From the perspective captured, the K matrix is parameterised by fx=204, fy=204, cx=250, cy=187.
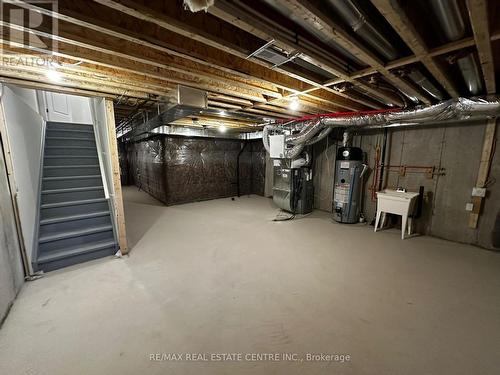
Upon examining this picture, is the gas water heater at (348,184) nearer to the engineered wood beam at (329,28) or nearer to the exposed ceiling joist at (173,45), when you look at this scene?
the exposed ceiling joist at (173,45)

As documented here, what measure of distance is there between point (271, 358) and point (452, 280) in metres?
2.21

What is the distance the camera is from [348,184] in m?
3.88

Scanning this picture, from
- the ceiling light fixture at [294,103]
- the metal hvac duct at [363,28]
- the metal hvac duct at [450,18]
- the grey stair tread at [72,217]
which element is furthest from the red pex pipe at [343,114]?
the grey stair tread at [72,217]

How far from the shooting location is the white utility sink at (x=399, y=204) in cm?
320

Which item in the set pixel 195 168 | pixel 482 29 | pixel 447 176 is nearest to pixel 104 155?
pixel 195 168

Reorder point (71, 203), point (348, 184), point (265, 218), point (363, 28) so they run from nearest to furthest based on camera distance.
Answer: point (363, 28)
point (71, 203)
point (348, 184)
point (265, 218)

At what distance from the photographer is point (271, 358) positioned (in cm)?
135

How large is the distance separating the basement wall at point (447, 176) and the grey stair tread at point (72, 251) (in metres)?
4.67

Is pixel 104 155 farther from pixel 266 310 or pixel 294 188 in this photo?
pixel 294 188

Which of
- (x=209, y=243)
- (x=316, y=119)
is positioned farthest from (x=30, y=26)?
(x=316, y=119)

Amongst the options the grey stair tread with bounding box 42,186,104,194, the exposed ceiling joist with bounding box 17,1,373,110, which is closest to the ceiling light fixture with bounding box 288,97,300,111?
the exposed ceiling joist with bounding box 17,1,373,110

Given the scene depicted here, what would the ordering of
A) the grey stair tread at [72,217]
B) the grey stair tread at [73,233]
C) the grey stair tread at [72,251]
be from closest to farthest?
the grey stair tread at [72,251], the grey stair tread at [73,233], the grey stair tread at [72,217]

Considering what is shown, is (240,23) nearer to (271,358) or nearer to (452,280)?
(271,358)

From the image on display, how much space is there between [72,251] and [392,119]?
4708mm
